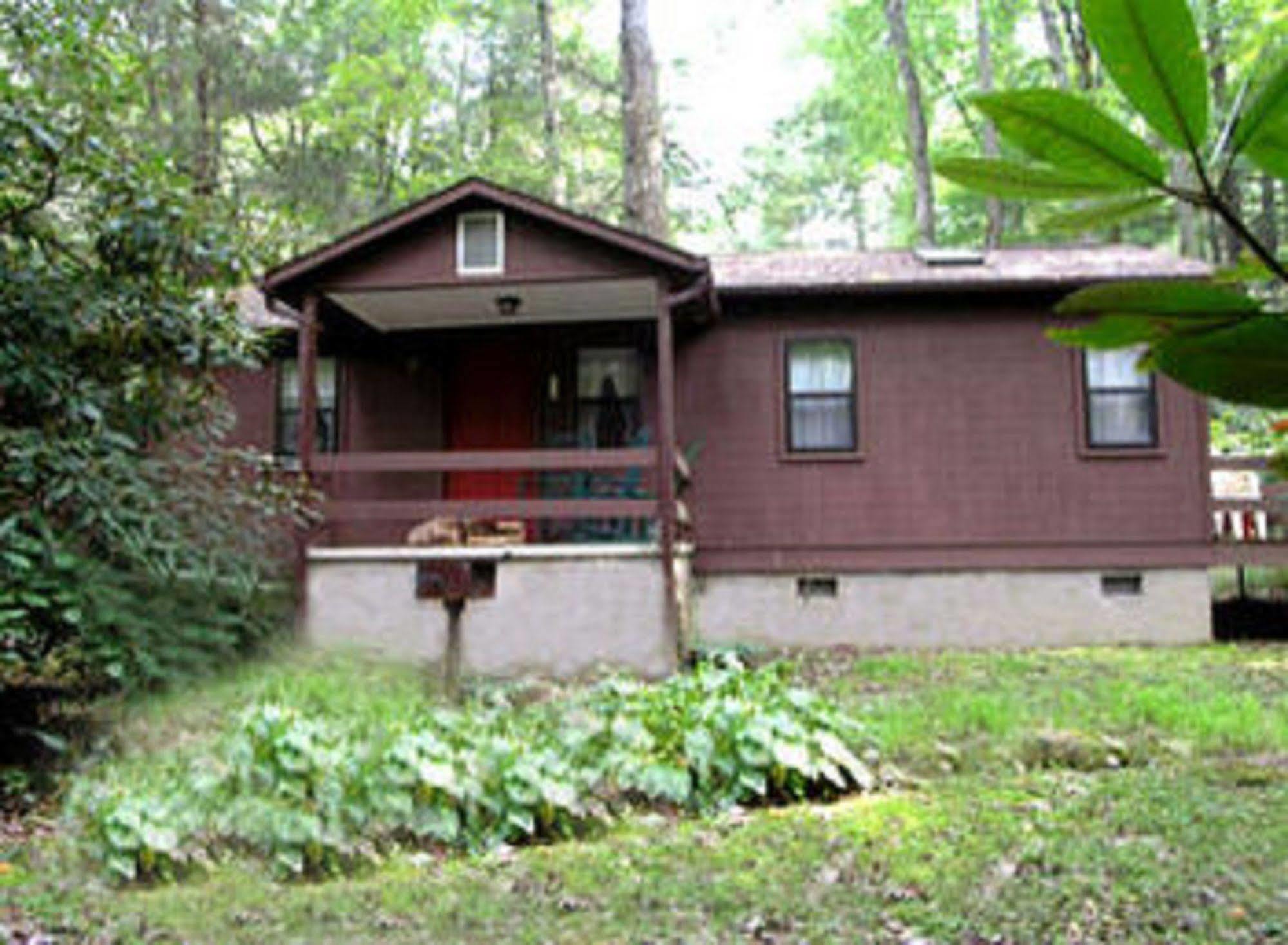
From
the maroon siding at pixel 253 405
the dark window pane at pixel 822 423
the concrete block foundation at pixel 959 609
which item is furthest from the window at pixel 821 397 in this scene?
the maroon siding at pixel 253 405

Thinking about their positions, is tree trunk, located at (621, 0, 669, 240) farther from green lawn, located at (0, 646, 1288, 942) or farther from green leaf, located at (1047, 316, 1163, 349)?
green leaf, located at (1047, 316, 1163, 349)

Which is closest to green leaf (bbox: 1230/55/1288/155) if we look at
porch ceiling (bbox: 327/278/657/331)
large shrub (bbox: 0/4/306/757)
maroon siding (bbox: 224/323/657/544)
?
large shrub (bbox: 0/4/306/757)

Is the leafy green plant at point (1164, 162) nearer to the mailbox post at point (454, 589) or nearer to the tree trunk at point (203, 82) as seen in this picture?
the mailbox post at point (454, 589)

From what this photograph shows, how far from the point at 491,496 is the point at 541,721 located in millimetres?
6384

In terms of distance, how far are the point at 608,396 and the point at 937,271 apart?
3566mm

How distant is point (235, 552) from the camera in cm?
683

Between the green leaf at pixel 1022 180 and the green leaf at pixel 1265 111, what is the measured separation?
3.1 inches

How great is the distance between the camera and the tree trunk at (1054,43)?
1802 centimetres

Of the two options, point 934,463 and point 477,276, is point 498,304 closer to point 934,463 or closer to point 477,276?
point 477,276

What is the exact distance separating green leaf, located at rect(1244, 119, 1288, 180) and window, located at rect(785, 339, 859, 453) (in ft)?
32.0

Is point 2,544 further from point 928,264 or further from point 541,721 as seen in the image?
point 928,264

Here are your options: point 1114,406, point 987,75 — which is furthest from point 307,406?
point 987,75

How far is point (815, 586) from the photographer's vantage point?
10.4 metres

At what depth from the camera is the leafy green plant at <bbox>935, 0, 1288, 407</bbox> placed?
636 mm
